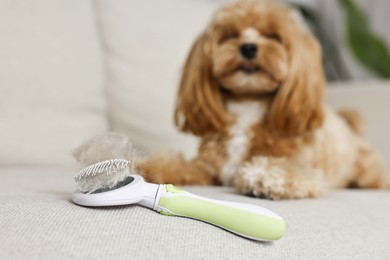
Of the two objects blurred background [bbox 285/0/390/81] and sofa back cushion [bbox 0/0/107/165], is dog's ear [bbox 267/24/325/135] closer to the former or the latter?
sofa back cushion [bbox 0/0/107/165]

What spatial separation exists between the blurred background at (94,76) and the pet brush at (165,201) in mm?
584

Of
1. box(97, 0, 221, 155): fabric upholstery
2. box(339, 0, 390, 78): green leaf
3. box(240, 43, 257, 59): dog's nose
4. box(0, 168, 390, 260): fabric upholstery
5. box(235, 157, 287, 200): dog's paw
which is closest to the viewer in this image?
box(0, 168, 390, 260): fabric upholstery

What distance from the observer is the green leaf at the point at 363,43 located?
2.59m

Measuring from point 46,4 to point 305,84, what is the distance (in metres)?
0.83

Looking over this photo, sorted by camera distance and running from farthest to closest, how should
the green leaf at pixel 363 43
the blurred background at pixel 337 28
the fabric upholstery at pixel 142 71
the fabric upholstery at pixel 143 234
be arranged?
the blurred background at pixel 337 28, the green leaf at pixel 363 43, the fabric upholstery at pixel 142 71, the fabric upholstery at pixel 143 234

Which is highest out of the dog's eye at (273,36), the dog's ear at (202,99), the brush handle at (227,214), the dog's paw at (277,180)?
the dog's eye at (273,36)

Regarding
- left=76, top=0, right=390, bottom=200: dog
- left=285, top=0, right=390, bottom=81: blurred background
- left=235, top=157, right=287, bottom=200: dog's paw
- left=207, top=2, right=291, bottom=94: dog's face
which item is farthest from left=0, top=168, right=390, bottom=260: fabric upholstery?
left=285, top=0, right=390, bottom=81: blurred background

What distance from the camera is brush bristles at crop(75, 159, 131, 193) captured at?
2.49ft

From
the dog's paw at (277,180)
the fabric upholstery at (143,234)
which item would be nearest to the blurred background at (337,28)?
the dog's paw at (277,180)

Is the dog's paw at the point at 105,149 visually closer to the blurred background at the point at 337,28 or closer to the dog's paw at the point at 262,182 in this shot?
the dog's paw at the point at 262,182

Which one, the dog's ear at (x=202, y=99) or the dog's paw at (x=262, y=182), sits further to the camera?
the dog's ear at (x=202, y=99)

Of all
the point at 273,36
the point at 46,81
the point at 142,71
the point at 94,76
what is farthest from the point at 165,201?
the point at 142,71

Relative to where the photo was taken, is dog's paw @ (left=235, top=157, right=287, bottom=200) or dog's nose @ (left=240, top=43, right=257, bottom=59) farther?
dog's nose @ (left=240, top=43, right=257, bottom=59)

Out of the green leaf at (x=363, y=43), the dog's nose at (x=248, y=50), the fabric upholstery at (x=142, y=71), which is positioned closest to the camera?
the dog's nose at (x=248, y=50)
